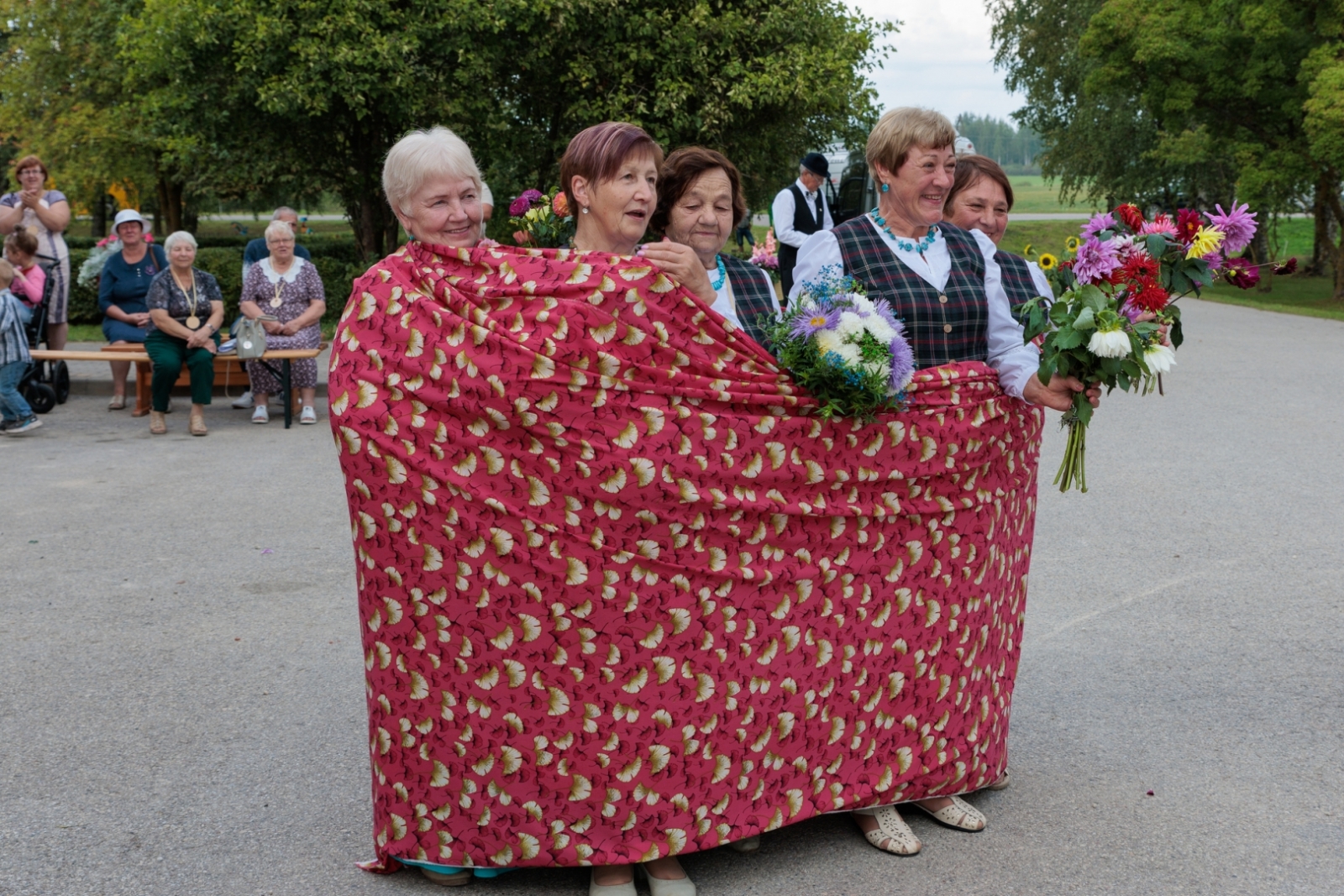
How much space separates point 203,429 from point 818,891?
881cm

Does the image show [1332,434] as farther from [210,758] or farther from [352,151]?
[352,151]

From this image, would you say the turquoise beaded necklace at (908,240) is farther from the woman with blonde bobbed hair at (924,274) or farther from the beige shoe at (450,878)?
the beige shoe at (450,878)

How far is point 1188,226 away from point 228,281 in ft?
50.8

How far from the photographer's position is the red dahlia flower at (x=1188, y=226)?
4.07m

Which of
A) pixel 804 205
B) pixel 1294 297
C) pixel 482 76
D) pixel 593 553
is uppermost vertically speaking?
pixel 482 76

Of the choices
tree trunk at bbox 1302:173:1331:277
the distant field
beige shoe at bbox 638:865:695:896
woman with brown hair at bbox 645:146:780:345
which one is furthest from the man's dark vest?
the distant field

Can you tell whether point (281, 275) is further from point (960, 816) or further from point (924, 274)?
point (960, 816)

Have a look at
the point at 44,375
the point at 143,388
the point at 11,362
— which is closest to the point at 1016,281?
the point at 11,362

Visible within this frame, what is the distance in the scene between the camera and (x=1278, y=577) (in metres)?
6.57

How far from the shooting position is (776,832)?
4.04 metres

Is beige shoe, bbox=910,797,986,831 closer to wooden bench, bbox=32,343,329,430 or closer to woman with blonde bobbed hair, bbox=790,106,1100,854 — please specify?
woman with blonde bobbed hair, bbox=790,106,1100,854

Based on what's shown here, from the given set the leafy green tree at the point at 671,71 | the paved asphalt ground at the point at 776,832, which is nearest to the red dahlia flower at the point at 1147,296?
the paved asphalt ground at the point at 776,832

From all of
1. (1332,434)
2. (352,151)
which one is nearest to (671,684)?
(1332,434)

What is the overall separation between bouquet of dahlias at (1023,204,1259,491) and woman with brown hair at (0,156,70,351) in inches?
458
